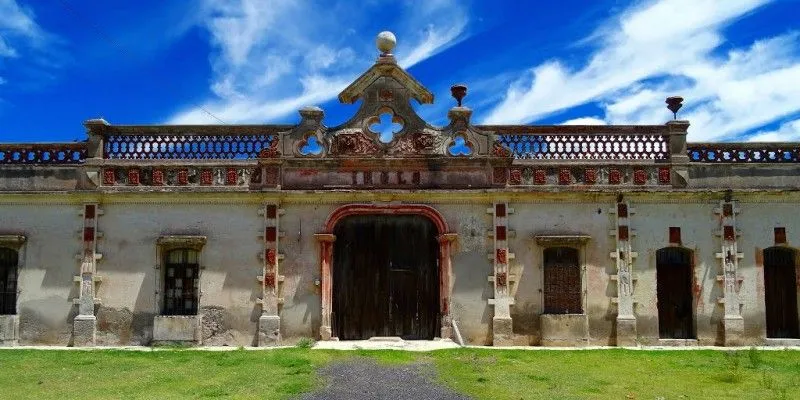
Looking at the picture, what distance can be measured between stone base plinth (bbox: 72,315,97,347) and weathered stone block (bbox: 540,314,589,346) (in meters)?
10.4

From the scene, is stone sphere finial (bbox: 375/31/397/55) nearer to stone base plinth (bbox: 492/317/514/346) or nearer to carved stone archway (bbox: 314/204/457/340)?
carved stone archway (bbox: 314/204/457/340)

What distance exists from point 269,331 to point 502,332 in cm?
532

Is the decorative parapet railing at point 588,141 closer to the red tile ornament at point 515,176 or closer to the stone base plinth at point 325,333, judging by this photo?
the red tile ornament at point 515,176

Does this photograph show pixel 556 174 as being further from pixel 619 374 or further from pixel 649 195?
pixel 619 374

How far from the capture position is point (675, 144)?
17.3 meters

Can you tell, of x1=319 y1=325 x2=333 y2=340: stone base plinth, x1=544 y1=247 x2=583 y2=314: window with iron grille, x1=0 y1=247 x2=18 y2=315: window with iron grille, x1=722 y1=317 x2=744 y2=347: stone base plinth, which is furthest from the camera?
x1=0 y1=247 x2=18 y2=315: window with iron grille

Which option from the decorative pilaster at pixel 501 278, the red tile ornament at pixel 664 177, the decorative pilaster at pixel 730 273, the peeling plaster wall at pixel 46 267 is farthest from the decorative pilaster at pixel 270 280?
the decorative pilaster at pixel 730 273

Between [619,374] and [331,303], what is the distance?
6988mm

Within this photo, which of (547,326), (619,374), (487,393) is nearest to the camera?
(487,393)

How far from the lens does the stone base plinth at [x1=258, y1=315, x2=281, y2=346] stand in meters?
16.5

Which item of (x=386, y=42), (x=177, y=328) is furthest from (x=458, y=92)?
(x=177, y=328)


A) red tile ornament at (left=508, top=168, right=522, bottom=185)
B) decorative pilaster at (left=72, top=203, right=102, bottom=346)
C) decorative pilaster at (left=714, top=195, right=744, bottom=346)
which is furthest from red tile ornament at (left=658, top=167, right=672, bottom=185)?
decorative pilaster at (left=72, top=203, right=102, bottom=346)

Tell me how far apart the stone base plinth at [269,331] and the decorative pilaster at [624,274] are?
7792mm

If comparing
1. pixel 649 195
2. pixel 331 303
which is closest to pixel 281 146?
pixel 331 303
